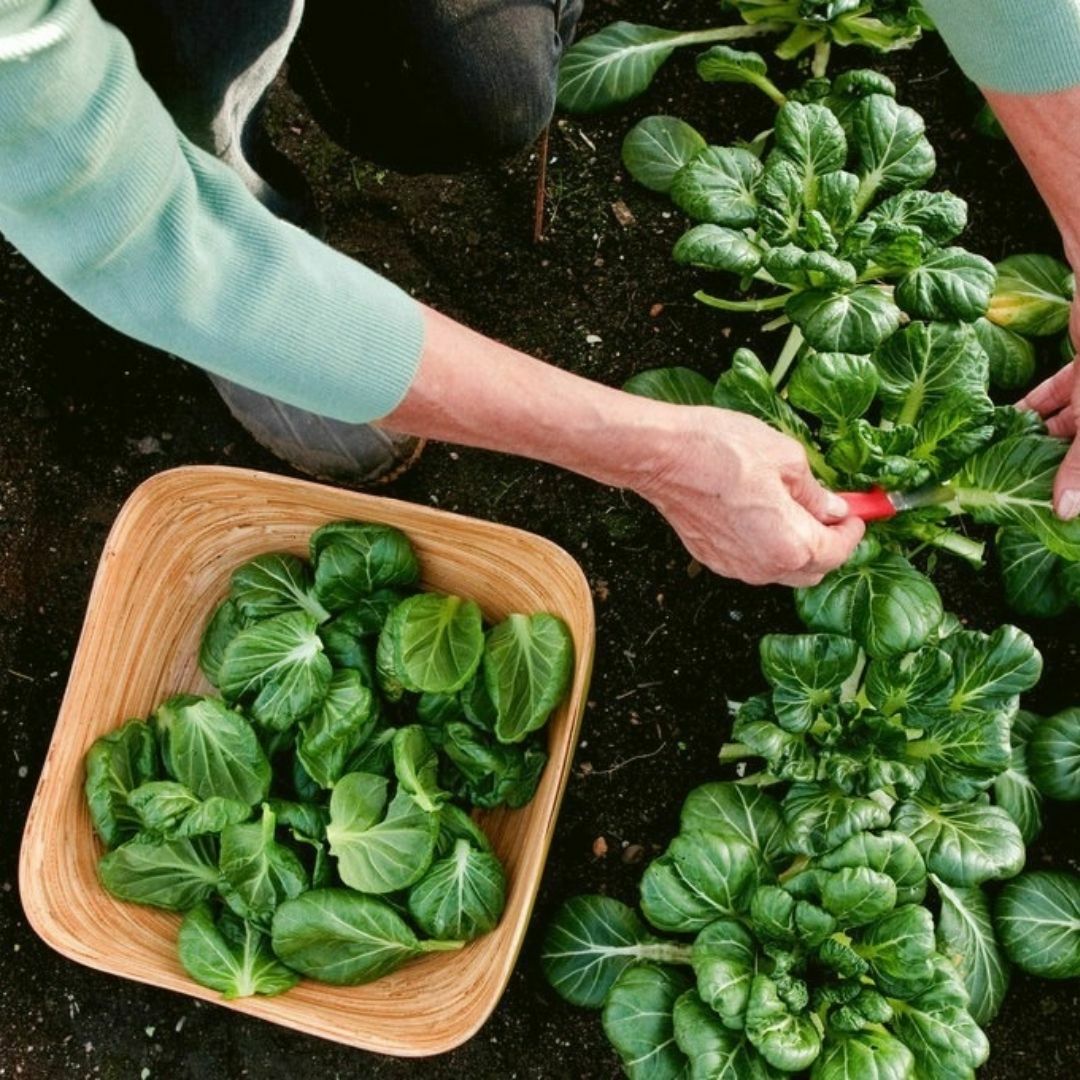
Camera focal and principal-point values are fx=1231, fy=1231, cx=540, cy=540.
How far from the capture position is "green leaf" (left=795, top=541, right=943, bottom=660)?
1.98 meters

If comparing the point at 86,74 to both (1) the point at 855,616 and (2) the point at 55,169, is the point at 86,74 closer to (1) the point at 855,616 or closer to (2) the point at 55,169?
(2) the point at 55,169

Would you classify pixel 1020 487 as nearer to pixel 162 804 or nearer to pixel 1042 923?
pixel 1042 923

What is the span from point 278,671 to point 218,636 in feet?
0.81

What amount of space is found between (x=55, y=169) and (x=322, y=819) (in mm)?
1303

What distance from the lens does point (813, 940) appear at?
195 centimetres

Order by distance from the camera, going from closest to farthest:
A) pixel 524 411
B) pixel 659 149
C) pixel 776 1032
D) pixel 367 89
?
pixel 524 411 < pixel 776 1032 < pixel 367 89 < pixel 659 149

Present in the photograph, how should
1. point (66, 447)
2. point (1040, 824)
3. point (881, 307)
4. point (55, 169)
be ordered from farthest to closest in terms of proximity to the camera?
point (66, 447)
point (1040, 824)
point (881, 307)
point (55, 169)

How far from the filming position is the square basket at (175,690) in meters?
2.05

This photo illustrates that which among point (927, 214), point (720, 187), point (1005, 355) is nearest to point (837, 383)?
point (927, 214)

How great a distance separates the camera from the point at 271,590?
2297 mm

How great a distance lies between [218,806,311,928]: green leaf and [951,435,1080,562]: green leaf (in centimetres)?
129

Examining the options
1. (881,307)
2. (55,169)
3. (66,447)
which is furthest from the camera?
(66,447)

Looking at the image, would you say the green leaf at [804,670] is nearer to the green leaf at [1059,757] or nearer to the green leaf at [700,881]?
the green leaf at [700,881]

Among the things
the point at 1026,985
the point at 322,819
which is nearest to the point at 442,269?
the point at 322,819
